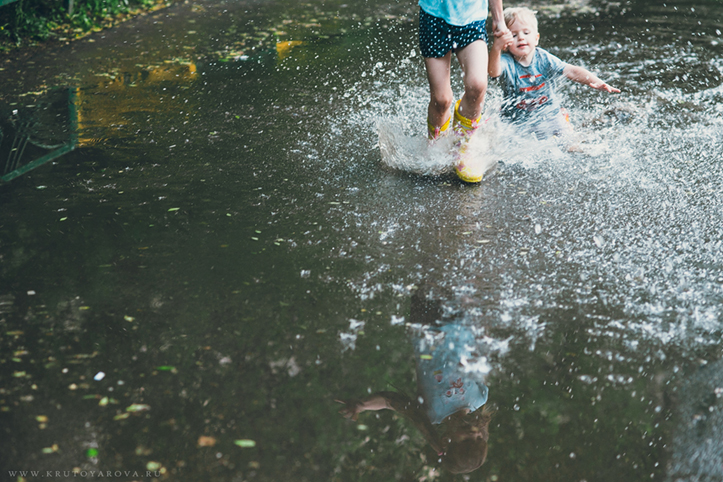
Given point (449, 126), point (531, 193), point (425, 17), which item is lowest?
point (531, 193)

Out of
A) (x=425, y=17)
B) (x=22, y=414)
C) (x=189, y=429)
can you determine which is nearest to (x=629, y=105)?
(x=425, y=17)

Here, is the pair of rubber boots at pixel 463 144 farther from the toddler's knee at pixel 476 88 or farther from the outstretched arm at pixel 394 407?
the outstretched arm at pixel 394 407

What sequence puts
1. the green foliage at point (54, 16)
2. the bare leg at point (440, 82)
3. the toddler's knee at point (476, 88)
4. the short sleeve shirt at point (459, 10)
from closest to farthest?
1. the short sleeve shirt at point (459, 10)
2. the toddler's knee at point (476, 88)
3. the bare leg at point (440, 82)
4. the green foliage at point (54, 16)

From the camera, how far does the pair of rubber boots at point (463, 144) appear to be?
3.87 m

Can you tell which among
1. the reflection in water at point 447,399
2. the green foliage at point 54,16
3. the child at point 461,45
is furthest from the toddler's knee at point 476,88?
the green foliage at point 54,16

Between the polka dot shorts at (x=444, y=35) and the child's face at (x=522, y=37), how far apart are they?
55 centimetres

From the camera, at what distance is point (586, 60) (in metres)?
5.97

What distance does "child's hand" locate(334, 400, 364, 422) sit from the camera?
235cm

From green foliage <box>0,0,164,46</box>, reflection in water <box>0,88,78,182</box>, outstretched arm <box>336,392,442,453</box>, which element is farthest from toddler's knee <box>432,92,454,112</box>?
green foliage <box>0,0,164,46</box>

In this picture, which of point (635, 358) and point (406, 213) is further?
point (406, 213)

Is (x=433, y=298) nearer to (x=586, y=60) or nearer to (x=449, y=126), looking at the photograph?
(x=449, y=126)

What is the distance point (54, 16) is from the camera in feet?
24.8

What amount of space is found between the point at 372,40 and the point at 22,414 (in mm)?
5598

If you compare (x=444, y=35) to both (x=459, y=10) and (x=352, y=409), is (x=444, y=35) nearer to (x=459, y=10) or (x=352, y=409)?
(x=459, y=10)
